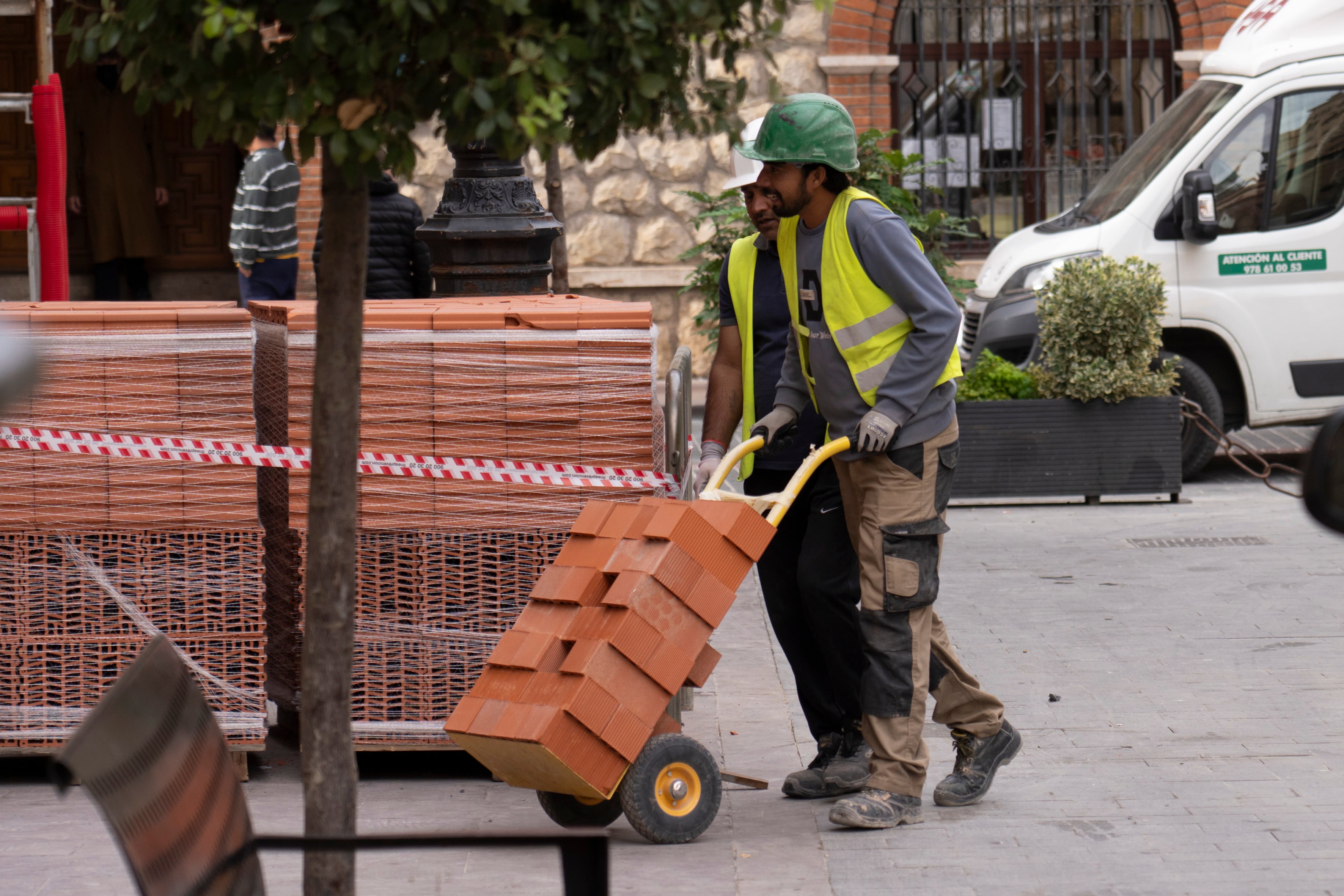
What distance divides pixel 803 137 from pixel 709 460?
3.22 ft

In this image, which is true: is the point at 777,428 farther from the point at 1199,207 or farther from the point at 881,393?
the point at 1199,207

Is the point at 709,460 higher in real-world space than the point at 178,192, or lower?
lower

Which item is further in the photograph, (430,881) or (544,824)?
(544,824)

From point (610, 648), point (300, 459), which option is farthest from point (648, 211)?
point (610, 648)

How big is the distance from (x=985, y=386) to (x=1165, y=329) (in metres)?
1.46

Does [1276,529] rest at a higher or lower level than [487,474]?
lower

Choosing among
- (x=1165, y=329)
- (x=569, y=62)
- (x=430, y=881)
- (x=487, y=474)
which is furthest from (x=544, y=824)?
(x=1165, y=329)

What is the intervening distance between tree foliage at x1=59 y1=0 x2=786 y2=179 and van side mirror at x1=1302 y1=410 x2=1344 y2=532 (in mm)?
1086

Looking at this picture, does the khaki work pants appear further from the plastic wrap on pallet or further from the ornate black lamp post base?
the ornate black lamp post base

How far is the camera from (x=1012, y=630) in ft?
22.4

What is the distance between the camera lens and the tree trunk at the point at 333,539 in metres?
2.85

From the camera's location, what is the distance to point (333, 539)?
2.92 meters

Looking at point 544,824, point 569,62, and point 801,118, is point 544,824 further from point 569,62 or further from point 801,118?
point 569,62

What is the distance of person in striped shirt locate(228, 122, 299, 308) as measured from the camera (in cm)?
1006
